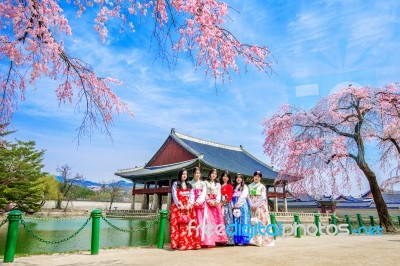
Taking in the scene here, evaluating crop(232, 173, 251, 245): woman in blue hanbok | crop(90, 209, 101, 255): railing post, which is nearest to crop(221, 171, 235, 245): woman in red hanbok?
crop(232, 173, 251, 245): woman in blue hanbok

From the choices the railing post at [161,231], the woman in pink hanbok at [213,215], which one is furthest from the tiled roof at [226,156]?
the woman in pink hanbok at [213,215]

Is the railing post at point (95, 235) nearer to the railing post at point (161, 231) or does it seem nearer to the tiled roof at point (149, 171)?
the railing post at point (161, 231)

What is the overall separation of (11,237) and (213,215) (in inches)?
146

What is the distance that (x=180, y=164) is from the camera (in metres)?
31.6

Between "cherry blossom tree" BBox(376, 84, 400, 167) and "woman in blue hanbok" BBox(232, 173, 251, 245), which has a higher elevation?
"cherry blossom tree" BBox(376, 84, 400, 167)

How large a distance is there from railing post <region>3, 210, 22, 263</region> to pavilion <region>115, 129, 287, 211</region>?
974 inches

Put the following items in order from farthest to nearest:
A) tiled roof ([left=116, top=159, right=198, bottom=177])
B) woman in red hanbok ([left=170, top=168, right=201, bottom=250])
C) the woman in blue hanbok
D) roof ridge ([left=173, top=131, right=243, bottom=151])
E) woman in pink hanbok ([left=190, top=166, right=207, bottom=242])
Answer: roof ridge ([left=173, top=131, right=243, bottom=151]), tiled roof ([left=116, top=159, right=198, bottom=177]), the woman in blue hanbok, woman in pink hanbok ([left=190, top=166, right=207, bottom=242]), woman in red hanbok ([left=170, top=168, right=201, bottom=250])

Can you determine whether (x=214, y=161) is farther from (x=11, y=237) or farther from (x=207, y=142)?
(x=11, y=237)

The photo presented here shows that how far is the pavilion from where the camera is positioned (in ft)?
105

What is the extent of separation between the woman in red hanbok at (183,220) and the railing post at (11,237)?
109 inches

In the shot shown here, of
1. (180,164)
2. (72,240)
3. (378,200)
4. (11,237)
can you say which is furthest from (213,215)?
(180,164)

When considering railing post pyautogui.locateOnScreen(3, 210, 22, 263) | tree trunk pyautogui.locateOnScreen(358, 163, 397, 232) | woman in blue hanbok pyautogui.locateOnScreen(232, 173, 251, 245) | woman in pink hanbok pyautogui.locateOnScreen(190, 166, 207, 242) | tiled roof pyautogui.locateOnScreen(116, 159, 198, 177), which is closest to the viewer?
railing post pyautogui.locateOnScreen(3, 210, 22, 263)

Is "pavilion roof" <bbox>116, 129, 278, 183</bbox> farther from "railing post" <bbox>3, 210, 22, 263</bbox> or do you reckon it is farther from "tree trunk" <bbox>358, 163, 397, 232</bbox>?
"railing post" <bbox>3, 210, 22, 263</bbox>

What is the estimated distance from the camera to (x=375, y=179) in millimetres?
13609
